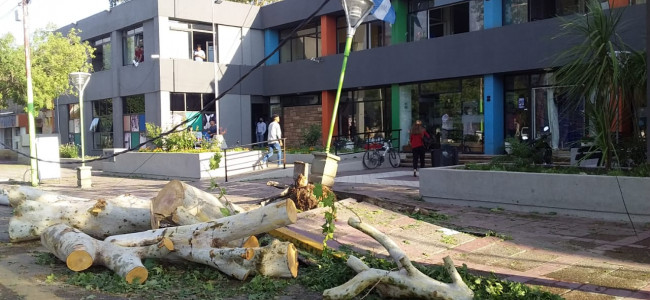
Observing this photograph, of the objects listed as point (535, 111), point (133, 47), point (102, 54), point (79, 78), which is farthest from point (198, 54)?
point (535, 111)

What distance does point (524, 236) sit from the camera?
24.1ft

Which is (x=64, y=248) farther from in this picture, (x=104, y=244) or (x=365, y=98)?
(x=365, y=98)

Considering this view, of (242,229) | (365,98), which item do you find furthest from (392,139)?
(242,229)

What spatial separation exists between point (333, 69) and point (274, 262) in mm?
19058

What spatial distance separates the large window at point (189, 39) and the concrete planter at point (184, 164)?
7247mm

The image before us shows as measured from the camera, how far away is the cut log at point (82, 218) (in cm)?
694

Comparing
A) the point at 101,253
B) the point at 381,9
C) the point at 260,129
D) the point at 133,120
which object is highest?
the point at 381,9

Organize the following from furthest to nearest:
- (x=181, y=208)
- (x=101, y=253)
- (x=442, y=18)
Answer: (x=442, y=18), (x=181, y=208), (x=101, y=253)

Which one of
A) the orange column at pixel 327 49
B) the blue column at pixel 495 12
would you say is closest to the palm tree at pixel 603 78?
the blue column at pixel 495 12

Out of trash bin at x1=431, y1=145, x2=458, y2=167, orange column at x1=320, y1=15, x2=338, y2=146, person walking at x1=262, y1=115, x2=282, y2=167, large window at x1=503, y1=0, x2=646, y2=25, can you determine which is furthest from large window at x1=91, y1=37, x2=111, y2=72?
large window at x1=503, y1=0, x2=646, y2=25

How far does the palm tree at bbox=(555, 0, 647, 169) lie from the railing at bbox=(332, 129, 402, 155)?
36.5 feet

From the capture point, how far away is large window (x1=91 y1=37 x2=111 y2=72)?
28.3m

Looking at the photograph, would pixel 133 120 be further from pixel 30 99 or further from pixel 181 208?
pixel 181 208

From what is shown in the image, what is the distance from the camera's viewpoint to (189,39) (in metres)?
25.5
